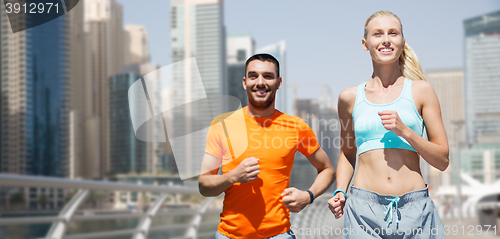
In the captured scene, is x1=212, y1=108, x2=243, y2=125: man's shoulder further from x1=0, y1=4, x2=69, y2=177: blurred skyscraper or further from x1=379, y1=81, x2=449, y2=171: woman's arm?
x1=0, y1=4, x2=69, y2=177: blurred skyscraper

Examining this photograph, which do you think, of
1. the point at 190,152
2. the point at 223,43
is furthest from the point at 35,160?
the point at 190,152

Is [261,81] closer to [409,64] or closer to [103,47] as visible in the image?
[409,64]

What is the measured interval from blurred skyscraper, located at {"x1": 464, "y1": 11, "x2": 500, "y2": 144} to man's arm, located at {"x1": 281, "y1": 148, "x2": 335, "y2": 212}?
581 feet

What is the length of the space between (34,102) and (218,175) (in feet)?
426

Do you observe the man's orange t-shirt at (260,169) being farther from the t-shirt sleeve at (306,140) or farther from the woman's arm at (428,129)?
the woman's arm at (428,129)

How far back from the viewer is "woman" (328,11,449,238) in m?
2.19

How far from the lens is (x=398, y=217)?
2.20m

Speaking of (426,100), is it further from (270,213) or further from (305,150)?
(270,213)

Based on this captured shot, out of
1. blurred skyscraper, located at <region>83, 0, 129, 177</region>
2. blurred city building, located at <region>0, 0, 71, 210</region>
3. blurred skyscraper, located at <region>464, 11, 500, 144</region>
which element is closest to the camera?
blurred city building, located at <region>0, 0, 71, 210</region>

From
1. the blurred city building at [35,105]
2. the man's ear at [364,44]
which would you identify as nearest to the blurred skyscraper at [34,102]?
the blurred city building at [35,105]

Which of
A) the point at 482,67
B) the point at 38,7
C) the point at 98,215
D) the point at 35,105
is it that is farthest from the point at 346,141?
the point at 482,67

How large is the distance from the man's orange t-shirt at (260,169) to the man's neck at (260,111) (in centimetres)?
2

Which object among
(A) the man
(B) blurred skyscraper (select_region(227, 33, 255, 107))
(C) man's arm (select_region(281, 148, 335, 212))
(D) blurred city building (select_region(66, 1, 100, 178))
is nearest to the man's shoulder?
(A) the man

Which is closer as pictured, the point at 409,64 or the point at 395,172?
the point at 395,172
